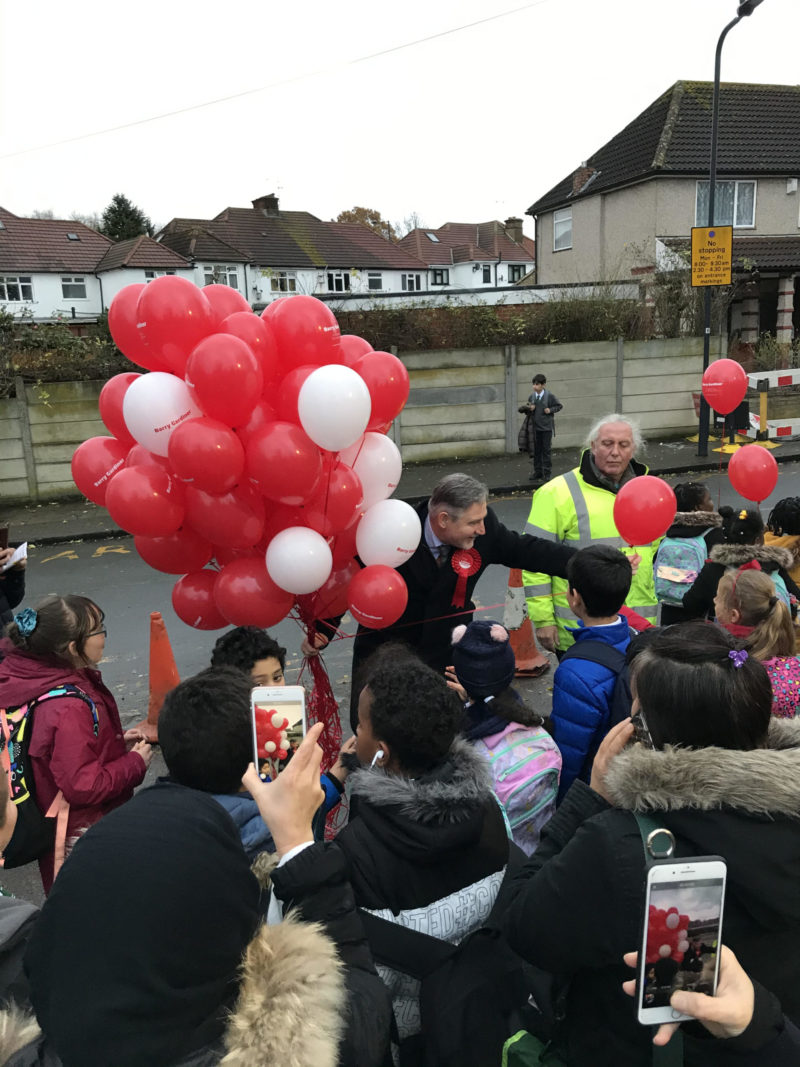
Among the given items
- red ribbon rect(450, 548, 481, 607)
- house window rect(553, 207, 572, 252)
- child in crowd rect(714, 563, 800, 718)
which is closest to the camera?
child in crowd rect(714, 563, 800, 718)

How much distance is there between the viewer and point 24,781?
2.48 meters

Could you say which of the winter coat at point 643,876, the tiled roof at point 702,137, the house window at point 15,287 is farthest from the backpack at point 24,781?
the house window at point 15,287

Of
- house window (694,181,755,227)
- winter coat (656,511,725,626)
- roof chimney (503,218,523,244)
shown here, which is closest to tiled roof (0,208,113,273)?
house window (694,181,755,227)

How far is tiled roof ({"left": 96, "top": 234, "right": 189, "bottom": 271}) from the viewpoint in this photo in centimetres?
3309

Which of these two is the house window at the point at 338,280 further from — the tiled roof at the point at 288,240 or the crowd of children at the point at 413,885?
the crowd of children at the point at 413,885

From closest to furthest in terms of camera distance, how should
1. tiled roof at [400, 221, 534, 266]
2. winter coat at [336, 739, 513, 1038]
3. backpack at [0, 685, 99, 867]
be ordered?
winter coat at [336, 739, 513, 1038], backpack at [0, 685, 99, 867], tiled roof at [400, 221, 534, 266]

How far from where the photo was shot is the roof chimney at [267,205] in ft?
130

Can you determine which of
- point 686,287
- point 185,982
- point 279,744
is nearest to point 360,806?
point 279,744

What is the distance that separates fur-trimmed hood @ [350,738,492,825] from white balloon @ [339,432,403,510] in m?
1.44

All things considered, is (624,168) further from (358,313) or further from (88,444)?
(88,444)

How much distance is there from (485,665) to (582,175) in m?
24.7

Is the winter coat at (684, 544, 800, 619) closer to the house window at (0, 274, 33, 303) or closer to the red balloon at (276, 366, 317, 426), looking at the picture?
the red balloon at (276, 366, 317, 426)

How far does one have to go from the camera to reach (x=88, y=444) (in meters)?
3.14

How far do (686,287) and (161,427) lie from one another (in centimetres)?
1609
